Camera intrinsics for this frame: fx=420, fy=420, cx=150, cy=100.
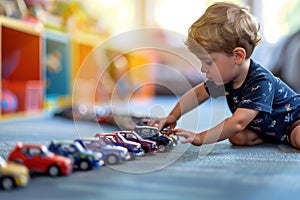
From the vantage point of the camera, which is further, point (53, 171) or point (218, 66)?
point (218, 66)

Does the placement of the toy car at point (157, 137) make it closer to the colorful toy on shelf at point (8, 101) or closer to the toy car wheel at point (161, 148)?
the toy car wheel at point (161, 148)

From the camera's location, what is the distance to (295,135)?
942mm

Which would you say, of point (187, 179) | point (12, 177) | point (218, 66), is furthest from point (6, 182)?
point (218, 66)

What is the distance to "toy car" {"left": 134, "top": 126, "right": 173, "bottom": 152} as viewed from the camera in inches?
33.1

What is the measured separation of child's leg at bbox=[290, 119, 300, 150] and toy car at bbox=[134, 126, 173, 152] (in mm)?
291

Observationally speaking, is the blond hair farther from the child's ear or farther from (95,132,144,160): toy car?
(95,132,144,160): toy car

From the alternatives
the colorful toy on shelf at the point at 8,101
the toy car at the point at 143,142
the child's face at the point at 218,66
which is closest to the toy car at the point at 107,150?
the toy car at the point at 143,142

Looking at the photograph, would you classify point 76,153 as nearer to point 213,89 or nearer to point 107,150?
point 107,150

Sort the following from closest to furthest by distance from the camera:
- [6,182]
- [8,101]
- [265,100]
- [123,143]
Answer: [6,182], [123,143], [265,100], [8,101]

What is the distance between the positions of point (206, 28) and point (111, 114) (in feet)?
1.75

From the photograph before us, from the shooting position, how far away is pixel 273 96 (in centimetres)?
92

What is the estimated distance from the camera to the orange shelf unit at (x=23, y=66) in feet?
5.90

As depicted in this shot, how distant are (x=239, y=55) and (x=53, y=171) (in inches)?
19.2

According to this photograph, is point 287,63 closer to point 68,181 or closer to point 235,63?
point 235,63
